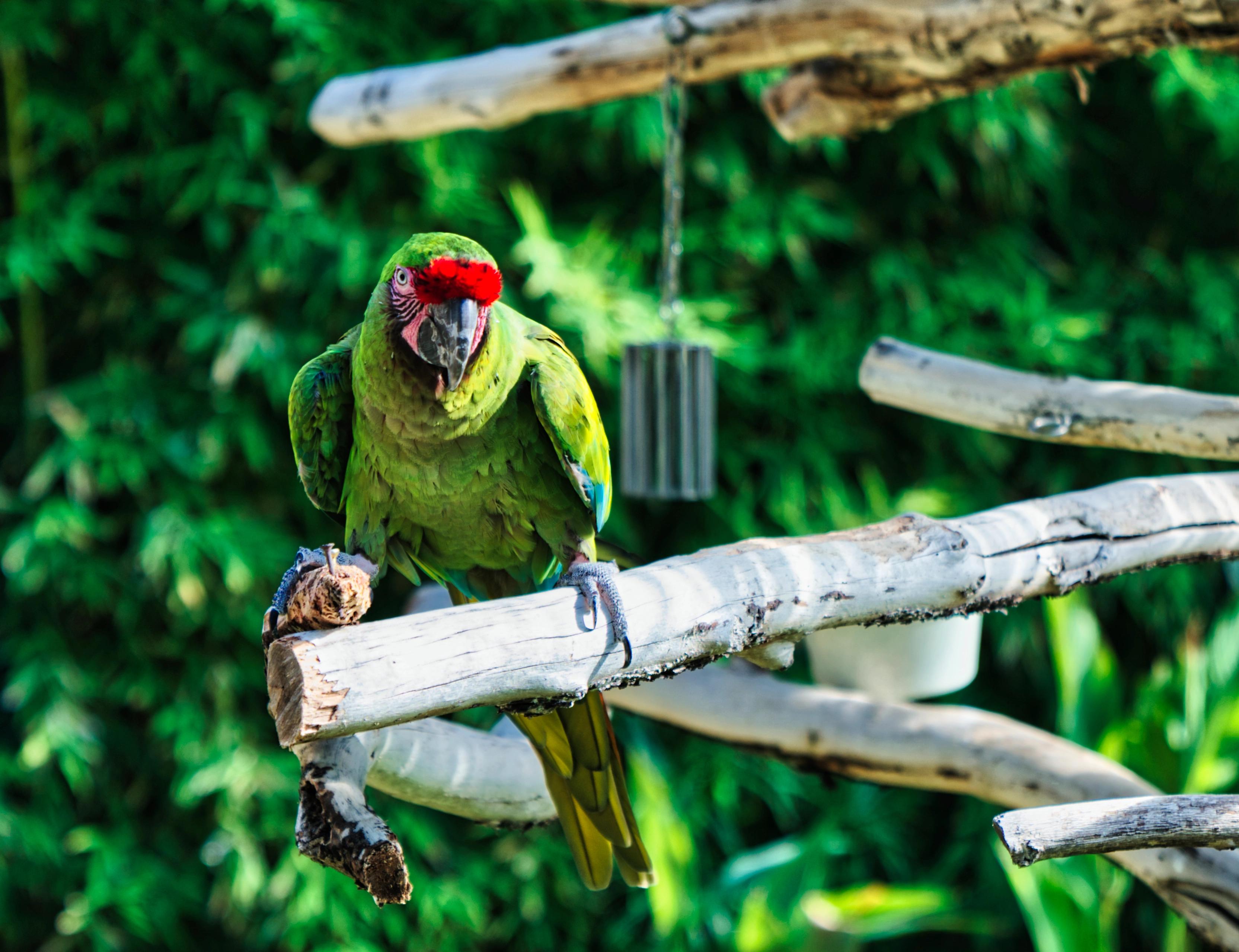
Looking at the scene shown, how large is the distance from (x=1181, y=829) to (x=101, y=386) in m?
1.99

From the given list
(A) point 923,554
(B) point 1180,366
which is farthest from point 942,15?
(B) point 1180,366

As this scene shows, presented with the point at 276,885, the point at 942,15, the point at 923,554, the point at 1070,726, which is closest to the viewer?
the point at 923,554

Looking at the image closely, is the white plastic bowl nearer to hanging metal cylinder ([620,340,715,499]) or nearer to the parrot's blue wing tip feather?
hanging metal cylinder ([620,340,715,499])

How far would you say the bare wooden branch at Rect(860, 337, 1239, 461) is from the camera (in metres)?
1.16

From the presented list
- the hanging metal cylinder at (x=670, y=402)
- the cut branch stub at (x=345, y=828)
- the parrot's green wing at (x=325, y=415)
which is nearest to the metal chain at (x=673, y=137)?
the hanging metal cylinder at (x=670, y=402)

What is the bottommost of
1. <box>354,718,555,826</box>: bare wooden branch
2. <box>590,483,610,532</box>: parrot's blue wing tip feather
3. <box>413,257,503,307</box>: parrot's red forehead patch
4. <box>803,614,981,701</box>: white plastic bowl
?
<box>803,614,981,701</box>: white plastic bowl

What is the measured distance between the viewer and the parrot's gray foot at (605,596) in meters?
0.84

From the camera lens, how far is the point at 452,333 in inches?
35.1

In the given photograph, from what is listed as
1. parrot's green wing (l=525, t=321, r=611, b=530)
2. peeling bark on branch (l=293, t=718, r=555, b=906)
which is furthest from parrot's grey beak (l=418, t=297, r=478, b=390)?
peeling bark on branch (l=293, t=718, r=555, b=906)

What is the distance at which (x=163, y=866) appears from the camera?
6.94 feet

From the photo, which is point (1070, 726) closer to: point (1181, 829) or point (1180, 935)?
point (1180, 935)

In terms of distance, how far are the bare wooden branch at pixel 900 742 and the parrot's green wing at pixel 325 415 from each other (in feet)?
1.96

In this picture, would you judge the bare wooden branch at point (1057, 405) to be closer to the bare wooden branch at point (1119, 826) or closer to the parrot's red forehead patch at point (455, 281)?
the bare wooden branch at point (1119, 826)

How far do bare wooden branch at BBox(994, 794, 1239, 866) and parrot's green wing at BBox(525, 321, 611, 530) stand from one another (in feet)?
1.52
